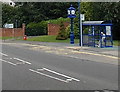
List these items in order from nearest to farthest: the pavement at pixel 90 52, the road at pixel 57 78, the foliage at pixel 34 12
→ the road at pixel 57 78 → the pavement at pixel 90 52 → the foliage at pixel 34 12

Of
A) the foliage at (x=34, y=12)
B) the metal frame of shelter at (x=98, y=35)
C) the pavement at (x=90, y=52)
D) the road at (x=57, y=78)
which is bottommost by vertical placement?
the road at (x=57, y=78)

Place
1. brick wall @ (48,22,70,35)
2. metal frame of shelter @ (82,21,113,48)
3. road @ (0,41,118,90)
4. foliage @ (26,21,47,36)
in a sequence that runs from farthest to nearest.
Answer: foliage @ (26,21,47,36) → brick wall @ (48,22,70,35) → metal frame of shelter @ (82,21,113,48) → road @ (0,41,118,90)

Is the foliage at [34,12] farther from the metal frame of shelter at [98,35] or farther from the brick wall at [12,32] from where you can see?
the metal frame of shelter at [98,35]

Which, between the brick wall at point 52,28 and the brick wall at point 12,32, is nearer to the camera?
the brick wall at point 52,28

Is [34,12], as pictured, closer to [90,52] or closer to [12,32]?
[12,32]

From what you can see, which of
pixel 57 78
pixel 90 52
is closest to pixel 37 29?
pixel 90 52

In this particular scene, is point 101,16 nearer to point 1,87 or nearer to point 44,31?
point 44,31

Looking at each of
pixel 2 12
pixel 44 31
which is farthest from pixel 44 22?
pixel 2 12

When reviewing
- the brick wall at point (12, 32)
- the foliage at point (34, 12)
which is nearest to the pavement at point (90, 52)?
the brick wall at point (12, 32)

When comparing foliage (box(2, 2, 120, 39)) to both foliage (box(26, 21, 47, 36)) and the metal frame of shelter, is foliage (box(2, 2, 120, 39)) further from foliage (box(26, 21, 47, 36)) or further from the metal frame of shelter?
the metal frame of shelter

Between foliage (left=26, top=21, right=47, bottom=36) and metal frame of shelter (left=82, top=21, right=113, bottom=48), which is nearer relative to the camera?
metal frame of shelter (left=82, top=21, right=113, bottom=48)

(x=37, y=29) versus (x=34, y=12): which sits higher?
(x=34, y=12)

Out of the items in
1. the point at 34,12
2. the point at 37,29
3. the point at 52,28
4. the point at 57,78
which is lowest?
the point at 57,78

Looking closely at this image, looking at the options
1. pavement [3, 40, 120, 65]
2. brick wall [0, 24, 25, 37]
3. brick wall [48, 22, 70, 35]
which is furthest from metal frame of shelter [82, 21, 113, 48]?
brick wall [0, 24, 25, 37]
